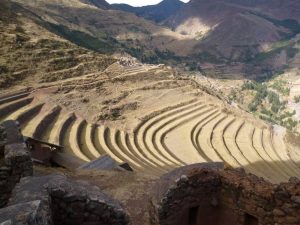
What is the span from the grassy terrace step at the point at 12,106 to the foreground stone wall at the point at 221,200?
733 inches

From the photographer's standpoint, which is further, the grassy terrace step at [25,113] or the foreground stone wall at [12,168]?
the grassy terrace step at [25,113]

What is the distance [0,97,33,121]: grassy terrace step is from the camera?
2406 cm

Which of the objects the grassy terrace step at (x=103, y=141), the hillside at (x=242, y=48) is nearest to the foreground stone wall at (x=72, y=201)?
the grassy terrace step at (x=103, y=141)

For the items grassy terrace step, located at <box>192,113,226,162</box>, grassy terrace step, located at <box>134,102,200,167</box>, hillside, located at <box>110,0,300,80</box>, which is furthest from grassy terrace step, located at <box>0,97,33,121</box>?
hillside, located at <box>110,0,300,80</box>

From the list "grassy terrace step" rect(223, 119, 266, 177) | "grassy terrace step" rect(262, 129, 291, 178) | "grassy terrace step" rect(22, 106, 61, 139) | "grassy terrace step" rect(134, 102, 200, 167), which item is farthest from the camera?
"grassy terrace step" rect(262, 129, 291, 178)

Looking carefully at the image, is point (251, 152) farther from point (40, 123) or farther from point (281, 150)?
point (40, 123)

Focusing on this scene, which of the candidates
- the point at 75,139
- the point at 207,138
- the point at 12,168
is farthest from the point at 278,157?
the point at 12,168

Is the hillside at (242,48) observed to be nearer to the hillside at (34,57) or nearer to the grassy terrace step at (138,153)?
the hillside at (34,57)

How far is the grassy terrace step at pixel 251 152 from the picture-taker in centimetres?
2737

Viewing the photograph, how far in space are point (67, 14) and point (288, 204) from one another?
10457 centimetres

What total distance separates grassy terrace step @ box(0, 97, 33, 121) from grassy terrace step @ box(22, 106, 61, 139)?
1.31 meters

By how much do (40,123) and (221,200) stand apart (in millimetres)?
19183

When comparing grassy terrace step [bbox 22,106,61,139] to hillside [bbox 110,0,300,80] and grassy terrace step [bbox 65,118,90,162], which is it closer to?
grassy terrace step [bbox 65,118,90,162]

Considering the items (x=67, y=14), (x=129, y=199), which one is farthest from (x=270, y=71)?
(x=129, y=199)
